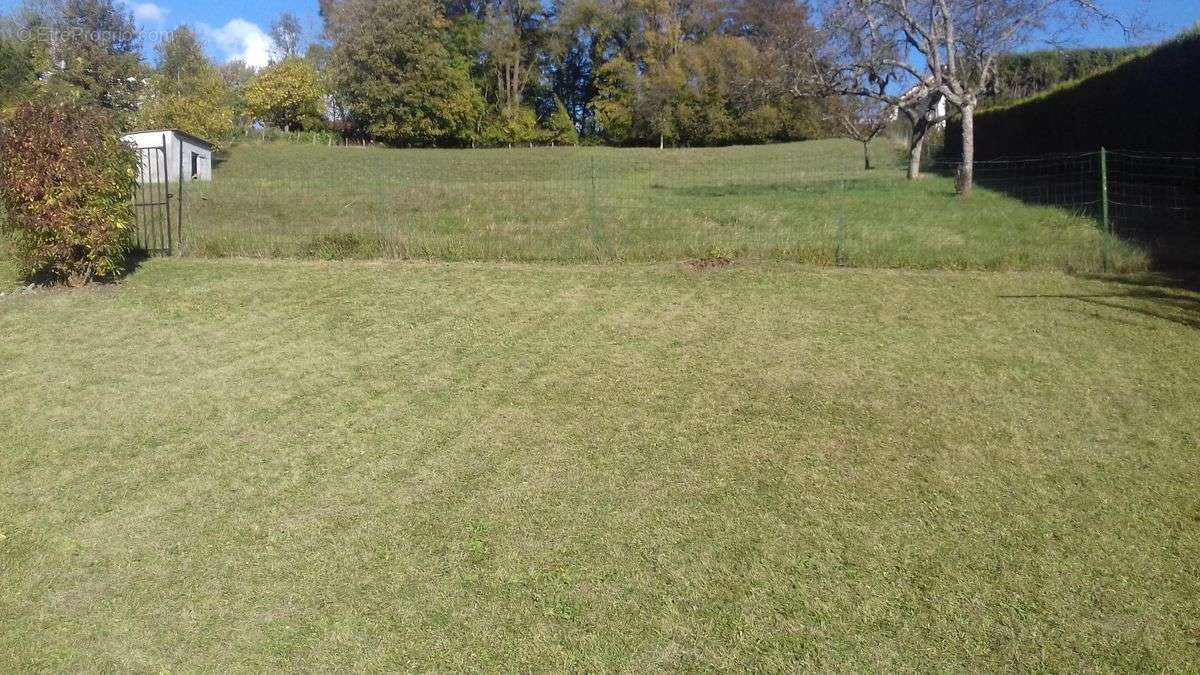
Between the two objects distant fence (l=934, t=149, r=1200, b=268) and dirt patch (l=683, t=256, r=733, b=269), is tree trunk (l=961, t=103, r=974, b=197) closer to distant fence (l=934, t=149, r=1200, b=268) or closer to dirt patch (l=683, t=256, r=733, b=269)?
distant fence (l=934, t=149, r=1200, b=268)

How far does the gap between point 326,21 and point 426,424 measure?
70.1 metres

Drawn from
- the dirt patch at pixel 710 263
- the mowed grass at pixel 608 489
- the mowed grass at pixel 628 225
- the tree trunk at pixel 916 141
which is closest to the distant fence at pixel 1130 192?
the mowed grass at pixel 628 225

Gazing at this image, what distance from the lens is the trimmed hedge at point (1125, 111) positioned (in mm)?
15258

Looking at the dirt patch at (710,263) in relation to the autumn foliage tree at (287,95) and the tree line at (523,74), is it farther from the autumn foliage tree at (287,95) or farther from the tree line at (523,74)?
the autumn foliage tree at (287,95)

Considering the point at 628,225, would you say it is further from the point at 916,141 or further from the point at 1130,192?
the point at 916,141

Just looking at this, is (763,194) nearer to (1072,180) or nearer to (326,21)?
(1072,180)

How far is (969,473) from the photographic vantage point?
4.86m

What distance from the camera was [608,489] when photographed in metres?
4.76

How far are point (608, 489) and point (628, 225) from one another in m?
7.99

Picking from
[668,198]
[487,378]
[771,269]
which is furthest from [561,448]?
[668,198]

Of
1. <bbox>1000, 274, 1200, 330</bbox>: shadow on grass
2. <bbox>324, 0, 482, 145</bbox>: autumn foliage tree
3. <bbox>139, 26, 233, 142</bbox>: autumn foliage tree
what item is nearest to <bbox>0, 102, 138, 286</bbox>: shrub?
<bbox>1000, 274, 1200, 330</bbox>: shadow on grass

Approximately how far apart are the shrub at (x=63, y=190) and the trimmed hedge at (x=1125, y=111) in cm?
1690

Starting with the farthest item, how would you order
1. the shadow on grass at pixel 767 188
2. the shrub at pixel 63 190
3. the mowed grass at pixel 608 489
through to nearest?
the shadow on grass at pixel 767 188 → the shrub at pixel 63 190 → the mowed grass at pixel 608 489

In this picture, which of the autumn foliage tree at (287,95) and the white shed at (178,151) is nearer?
the white shed at (178,151)
